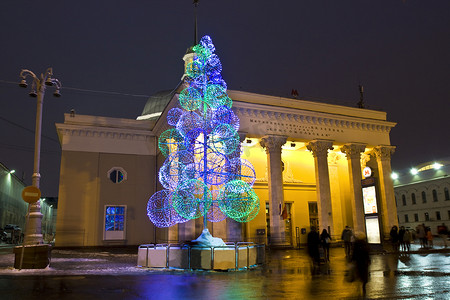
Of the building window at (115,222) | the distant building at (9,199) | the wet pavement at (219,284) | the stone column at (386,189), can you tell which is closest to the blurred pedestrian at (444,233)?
the stone column at (386,189)

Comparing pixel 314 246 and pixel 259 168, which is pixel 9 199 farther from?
pixel 314 246

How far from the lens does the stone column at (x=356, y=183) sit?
2658 cm

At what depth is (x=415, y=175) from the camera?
179ft

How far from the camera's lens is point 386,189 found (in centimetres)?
2806

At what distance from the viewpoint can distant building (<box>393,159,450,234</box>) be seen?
4766cm

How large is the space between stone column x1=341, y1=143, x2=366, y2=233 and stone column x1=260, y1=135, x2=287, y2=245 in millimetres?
5997

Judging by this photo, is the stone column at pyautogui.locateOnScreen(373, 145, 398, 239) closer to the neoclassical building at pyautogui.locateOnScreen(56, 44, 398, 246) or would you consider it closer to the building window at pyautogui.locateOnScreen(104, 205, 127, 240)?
the neoclassical building at pyautogui.locateOnScreen(56, 44, 398, 246)

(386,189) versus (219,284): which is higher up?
(386,189)

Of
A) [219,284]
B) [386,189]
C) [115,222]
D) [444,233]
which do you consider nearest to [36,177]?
[219,284]

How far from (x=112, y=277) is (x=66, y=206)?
17751 millimetres

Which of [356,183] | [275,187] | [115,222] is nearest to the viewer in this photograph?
[275,187]

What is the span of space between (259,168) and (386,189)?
9.86 meters

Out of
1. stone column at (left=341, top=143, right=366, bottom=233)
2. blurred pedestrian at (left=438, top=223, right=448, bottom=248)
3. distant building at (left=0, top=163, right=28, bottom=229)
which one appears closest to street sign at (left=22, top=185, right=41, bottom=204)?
blurred pedestrian at (left=438, top=223, right=448, bottom=248)

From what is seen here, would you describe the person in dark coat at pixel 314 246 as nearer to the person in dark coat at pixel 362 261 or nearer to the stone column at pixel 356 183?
the person in dark coat at pixel 362 261
